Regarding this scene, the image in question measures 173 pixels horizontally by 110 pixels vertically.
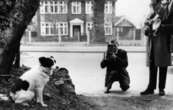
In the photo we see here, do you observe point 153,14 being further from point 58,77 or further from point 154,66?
point 58,77

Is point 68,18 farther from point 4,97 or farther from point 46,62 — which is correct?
point 4,97

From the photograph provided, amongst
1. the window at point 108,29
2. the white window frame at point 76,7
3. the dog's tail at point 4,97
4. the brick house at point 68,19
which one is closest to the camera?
the dog's tail at point 4,97

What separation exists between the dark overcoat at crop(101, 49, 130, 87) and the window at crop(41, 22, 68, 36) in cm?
4497

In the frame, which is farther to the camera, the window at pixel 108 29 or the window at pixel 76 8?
the window at pixel 108 29

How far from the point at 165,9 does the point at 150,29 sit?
0.63 meters

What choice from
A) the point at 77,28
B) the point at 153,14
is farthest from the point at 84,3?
the point at 153,14

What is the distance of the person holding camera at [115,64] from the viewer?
338 inches

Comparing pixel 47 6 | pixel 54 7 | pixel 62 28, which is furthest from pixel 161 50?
pixel 47 6

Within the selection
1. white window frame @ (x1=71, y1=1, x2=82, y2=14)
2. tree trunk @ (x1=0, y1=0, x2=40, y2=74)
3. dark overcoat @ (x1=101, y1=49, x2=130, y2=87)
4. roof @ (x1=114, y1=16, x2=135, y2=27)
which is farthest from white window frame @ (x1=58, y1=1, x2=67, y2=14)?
tree trunk @ (x1=0, y1=0, x2=40, y2=74)

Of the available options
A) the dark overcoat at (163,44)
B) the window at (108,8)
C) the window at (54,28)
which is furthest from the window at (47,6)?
the dark overcoat at (163,44)

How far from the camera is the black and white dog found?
212 inches

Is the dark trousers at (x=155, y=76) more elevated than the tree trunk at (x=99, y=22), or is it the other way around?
the tree trunk at (x=99, y=22)

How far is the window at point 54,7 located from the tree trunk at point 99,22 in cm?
1618

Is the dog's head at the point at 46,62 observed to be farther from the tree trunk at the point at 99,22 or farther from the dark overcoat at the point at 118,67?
the tree trunk at the point at 99,22
